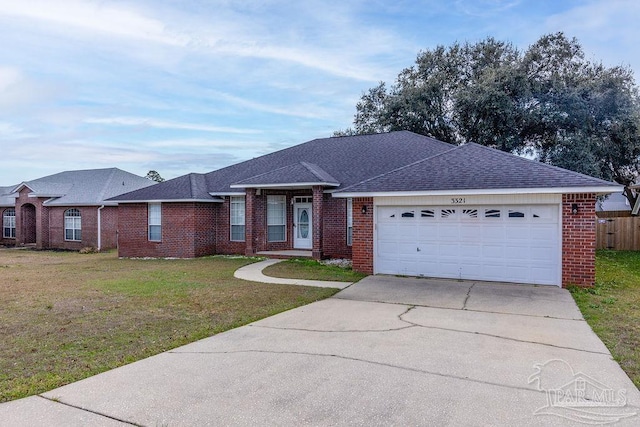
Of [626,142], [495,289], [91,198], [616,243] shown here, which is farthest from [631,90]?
[91,198]

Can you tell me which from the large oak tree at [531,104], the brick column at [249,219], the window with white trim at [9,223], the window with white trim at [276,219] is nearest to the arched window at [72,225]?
the window with white trim at [9,223]

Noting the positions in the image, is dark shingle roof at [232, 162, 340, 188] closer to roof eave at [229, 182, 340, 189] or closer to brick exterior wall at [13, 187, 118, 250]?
roof eave at [229, 182, 340, 189]

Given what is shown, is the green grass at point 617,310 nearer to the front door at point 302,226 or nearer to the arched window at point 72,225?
the front door at point 302,226

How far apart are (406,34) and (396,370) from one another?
1288 cm

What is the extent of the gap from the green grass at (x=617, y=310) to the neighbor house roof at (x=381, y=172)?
94.6 inches

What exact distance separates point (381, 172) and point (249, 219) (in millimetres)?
5713

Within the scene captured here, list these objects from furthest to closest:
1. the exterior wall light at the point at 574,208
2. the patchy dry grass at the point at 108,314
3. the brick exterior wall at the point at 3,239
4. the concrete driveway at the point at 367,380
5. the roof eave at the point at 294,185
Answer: the brick exterior wall at the point at 3,239 < the roof eave at the point at 294,185 < the exterior wall light at the point at 574,208 < the patchy dry grass at the point at 108,314 < the concrete driveway at the point at 367,380

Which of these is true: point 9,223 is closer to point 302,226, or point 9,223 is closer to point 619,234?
point 302,226

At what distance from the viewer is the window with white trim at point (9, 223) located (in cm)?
2953

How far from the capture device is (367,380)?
454 centimetres

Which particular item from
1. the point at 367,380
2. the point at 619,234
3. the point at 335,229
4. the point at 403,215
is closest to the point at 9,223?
the point at 335,229

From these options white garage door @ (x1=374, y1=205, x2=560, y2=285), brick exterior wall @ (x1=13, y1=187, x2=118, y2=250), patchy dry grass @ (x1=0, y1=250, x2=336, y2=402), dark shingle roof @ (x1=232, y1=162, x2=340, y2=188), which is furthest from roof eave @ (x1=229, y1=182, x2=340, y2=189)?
brick exterior wall @ (x1=13, y1=187, x2=118, y2=250)

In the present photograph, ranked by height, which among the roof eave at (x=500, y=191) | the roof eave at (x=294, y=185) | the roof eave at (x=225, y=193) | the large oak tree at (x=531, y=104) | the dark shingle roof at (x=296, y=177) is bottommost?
the roof eave at (x=500, y=191)

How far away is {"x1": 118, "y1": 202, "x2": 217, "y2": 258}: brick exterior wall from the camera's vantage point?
58.4 ft
